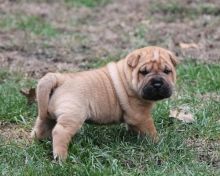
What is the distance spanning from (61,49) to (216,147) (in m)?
4.29

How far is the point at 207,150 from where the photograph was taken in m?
6.34

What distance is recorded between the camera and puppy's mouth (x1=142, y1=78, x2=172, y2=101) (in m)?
6.05

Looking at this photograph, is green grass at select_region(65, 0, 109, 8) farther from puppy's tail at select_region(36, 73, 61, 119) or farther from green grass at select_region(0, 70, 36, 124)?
puppy's tail at select_region(36, 73, 61, 119)

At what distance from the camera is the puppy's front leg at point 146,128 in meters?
6.27

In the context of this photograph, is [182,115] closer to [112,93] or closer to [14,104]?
[112,93]

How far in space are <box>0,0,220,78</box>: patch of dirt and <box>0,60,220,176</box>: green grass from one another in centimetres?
219

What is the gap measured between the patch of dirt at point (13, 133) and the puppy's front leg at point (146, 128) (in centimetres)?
106

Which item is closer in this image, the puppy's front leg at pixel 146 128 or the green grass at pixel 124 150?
the green grass at pixel 124 150

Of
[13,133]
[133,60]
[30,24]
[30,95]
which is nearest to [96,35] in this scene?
[30,24]

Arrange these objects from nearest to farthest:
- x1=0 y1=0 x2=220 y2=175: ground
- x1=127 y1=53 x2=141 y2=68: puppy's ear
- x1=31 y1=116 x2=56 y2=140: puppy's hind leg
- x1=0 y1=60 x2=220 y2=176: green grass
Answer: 1. x1=0 y1=60 x2=220 y2=176: green grass
2. x1=0 y1=0 x2=220 y2=175: ground
3. x1=127 y1=53 x2=141 y2=68: puppy's ear
4. x1=31 y1=116 x2=56 y2=140: puppy's hind leg

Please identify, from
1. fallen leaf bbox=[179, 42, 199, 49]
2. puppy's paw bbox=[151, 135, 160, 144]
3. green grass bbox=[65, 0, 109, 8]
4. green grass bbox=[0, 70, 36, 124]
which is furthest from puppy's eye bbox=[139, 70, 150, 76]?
green grass bbox=[65, 0, 109, 8]

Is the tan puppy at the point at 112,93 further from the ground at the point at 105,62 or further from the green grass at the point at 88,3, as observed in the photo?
the green grass at the point at 88,3

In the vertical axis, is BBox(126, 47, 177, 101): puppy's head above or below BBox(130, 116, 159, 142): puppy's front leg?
above

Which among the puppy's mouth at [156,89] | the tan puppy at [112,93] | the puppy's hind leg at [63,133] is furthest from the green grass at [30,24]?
the puppy's hind leg at [63,133]
